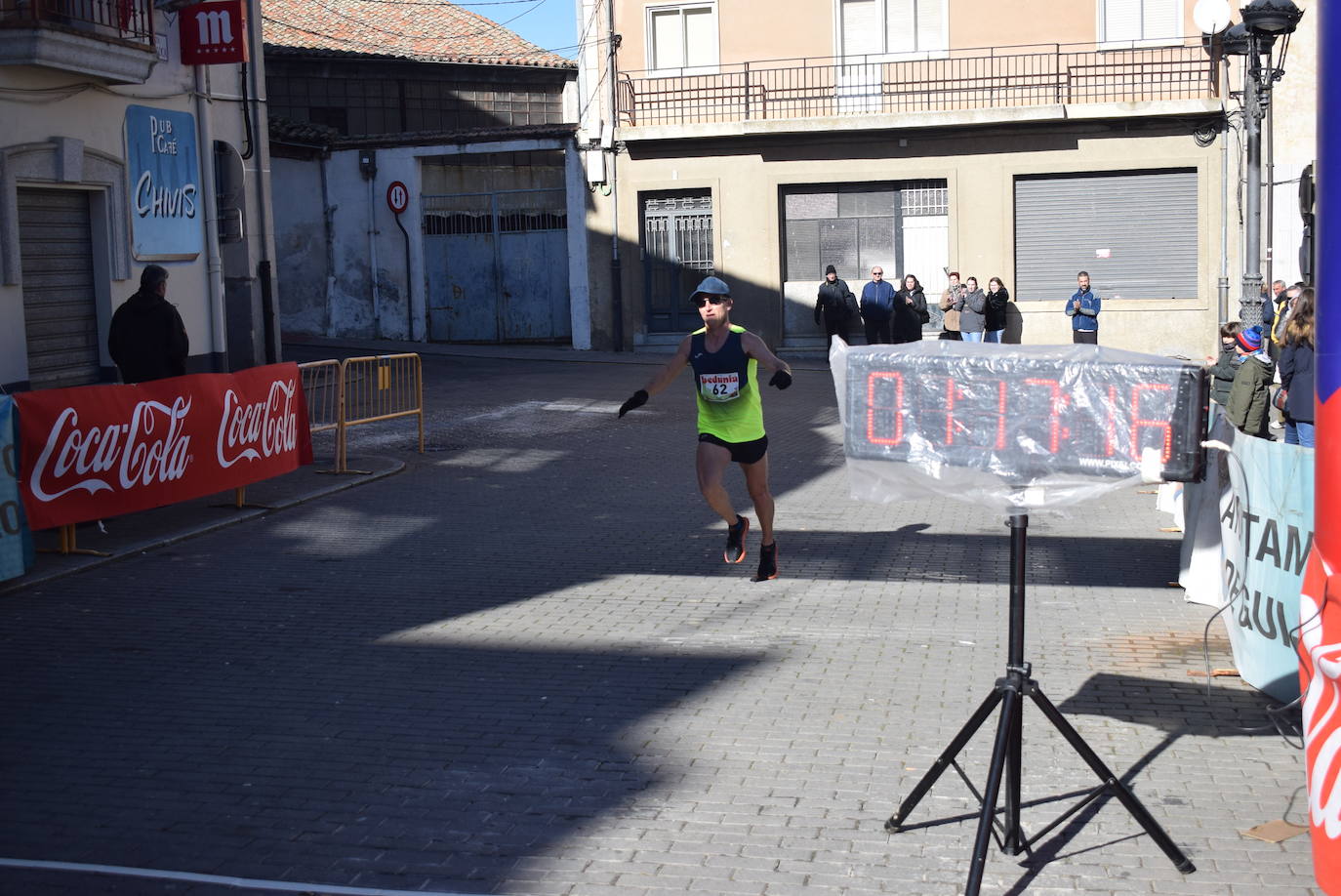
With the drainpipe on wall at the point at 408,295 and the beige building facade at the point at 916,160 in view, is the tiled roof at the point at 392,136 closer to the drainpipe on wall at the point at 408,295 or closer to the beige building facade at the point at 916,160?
the beige building facade at the point at 916,160

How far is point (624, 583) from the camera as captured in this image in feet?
29.1

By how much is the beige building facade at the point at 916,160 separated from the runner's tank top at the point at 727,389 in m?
18.2

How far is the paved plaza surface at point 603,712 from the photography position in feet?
15.1

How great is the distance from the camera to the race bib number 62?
28.9 ft

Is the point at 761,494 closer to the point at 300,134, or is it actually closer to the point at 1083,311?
the point at 1083,311

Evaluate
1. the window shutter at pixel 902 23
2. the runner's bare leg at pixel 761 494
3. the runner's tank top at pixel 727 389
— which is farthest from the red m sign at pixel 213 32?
the window shutter at pixel 902 23

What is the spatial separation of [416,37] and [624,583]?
109 feet

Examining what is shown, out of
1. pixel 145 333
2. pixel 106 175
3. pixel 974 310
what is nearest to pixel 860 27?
pixel 974 310

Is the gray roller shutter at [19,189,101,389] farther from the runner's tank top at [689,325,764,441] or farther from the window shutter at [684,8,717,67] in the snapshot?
the window shutter at [684,8,717,67]

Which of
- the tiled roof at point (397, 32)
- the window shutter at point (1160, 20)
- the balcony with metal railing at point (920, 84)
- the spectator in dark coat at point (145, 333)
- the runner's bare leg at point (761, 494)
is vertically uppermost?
the tiled roof at point (397, 32)

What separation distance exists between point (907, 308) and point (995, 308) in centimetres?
153

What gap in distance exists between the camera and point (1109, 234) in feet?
87.2

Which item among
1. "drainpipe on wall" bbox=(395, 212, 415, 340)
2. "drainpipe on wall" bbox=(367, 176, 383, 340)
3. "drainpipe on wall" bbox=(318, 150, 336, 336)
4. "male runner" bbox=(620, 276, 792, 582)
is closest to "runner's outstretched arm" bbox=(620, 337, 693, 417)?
"male runner" bbox=(620, 276, 792, 582)

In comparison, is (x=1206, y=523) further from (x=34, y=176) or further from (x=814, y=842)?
(x=34, y=176)
